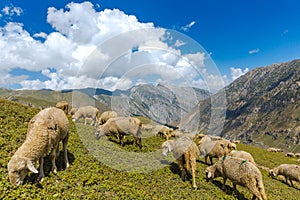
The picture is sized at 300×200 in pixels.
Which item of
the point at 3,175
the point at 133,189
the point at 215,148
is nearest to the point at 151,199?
the point at 133,189

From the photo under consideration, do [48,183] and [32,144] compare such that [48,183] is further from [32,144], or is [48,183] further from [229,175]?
[229,175]

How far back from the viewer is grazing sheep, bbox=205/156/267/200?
53.2ft

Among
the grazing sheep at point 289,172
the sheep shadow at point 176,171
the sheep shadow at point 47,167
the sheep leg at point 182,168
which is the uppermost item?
the sheep shadow at point 47,167

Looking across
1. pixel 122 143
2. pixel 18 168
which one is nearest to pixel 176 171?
pixel 122 143

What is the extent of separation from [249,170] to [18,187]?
47.8 feet

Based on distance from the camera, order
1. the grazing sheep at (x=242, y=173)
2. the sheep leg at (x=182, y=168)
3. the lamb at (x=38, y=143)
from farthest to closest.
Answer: the sheep leg at (x=182, y=168) → the grazing sheep at (x=242, y=173) → the lamb at (x=38, y=143)

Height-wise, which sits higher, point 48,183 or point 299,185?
point 48,183

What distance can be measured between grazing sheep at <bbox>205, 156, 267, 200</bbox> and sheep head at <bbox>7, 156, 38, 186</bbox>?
45.0 feet

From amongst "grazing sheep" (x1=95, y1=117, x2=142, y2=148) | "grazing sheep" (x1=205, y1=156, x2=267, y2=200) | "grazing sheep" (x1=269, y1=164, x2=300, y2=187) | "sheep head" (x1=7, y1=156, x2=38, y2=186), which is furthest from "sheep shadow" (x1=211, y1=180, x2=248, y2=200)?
"grazing sheep" (x1=269, y1=164, x2=300, y2=187)

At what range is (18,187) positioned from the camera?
11.2 meters

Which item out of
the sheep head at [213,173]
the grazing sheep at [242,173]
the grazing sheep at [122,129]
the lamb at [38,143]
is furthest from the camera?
the grazing sheep at [122,129]

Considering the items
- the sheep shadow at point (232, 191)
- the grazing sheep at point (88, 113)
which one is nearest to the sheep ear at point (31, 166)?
the sheep shadow at point (232, 191)

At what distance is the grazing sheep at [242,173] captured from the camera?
1622 cm

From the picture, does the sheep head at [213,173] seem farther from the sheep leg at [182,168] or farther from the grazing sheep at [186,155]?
the sheep leg at [182,168]
